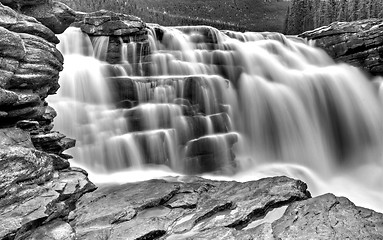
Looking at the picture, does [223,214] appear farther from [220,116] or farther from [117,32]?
[117,32]

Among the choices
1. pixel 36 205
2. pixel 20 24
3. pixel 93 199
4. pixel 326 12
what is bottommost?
pixel 93 199

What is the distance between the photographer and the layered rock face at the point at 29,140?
530 cm

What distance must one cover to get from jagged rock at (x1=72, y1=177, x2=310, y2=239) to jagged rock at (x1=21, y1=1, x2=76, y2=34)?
5.97 meters

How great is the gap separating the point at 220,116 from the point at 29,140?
309 inches

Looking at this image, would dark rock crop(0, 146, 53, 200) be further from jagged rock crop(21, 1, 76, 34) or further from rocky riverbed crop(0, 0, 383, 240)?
jagged rock crop(21, 1, 76, 34)

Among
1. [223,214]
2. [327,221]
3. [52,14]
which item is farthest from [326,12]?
[223,214]

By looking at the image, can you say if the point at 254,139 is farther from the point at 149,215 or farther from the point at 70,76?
the point at 70,76

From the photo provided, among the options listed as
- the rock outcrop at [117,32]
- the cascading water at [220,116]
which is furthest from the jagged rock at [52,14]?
the rock outcrop at [117,32]

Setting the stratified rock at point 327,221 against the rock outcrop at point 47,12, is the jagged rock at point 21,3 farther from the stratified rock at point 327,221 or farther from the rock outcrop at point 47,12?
the stratified rock at point 327,221

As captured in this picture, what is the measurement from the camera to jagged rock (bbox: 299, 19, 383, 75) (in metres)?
18.0

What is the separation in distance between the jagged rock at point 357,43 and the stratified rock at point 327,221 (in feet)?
49.6

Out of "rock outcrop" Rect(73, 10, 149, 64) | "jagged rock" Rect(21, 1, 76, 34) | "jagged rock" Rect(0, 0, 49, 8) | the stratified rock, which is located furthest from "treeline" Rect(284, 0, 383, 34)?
"jagged rock" Rect(0, 0, 49, 8)

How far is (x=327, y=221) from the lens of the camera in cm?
569

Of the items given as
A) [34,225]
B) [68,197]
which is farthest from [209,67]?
[34,225]
